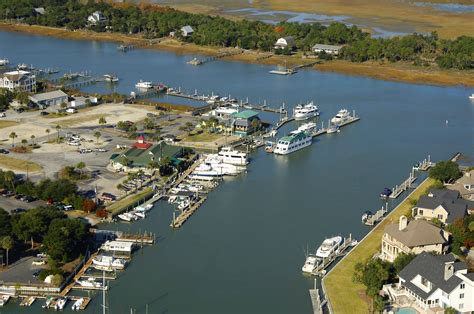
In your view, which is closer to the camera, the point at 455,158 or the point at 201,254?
the point at 201,254

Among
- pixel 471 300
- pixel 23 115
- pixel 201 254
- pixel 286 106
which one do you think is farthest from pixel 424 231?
pixel 23 115

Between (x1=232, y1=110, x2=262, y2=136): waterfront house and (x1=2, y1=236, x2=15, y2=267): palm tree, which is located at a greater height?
(x1=232, y1=110, x2=262, y2=136): waterfront house

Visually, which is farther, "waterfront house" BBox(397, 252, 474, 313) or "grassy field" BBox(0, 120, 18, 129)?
"grassy field" BBox(0, 120, 18, 129)

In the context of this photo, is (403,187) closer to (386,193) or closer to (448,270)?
(386,193)

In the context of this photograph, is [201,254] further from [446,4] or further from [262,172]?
[446,4]

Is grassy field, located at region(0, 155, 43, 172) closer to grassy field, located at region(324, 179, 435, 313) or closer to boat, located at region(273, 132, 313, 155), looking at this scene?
boat, located at region(273, 132, 313, 155)

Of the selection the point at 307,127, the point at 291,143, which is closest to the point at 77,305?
the point at 291,143

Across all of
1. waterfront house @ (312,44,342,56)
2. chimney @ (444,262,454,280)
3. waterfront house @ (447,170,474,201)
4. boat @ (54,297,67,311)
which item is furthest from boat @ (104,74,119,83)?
chimney @ (444,262,454,280)
